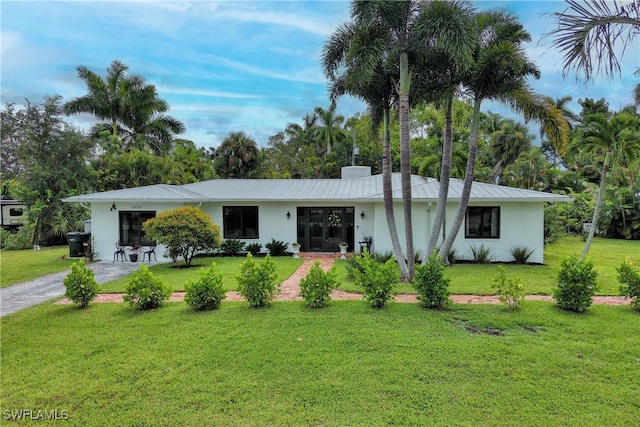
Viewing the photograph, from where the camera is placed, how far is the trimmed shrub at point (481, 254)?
1348 centimetres

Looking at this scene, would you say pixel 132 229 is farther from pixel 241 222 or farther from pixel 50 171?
pixel 50 171

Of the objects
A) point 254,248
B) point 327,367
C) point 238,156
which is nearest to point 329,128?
point 238,156

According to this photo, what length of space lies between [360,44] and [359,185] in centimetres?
957

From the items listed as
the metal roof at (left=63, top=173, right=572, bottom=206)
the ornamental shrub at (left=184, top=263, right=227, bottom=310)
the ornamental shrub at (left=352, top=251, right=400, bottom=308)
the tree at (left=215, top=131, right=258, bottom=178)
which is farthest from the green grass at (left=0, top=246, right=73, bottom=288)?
the tree at (left=215, top=131, right=258, bottom=178)

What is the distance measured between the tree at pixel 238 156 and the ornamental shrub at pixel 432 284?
88.6 feet

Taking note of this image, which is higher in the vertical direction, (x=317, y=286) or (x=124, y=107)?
(x=124, y=107)

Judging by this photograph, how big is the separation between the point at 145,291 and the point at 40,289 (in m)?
4.95

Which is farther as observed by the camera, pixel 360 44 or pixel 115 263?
pixel 115 263

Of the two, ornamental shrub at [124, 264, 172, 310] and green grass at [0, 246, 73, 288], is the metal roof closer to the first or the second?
green grass at [0, 246, 73, 288]

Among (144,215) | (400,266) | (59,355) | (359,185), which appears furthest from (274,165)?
(59,355)

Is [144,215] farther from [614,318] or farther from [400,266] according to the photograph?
[614,318]

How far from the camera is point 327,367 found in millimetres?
4559

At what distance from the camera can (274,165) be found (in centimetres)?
3919

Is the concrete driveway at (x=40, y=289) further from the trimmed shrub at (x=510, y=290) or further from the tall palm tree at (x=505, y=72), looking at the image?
the tall palm tree at (x=505, y=72)
